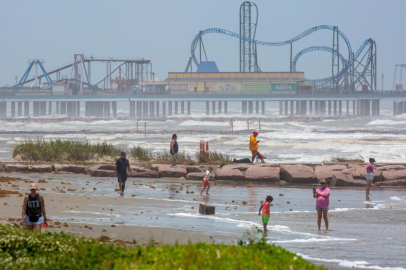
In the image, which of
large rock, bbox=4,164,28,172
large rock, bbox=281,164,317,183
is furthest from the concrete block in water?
large rock, bbox=4,164,28,172

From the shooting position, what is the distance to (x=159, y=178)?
20875 millimetres

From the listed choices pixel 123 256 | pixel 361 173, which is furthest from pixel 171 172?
pixel 123 256

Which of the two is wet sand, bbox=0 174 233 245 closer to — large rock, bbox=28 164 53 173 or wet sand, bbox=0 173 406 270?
wet sand, bbox=0 173 406 270

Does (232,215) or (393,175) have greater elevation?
(393,175)

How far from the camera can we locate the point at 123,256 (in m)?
6.16

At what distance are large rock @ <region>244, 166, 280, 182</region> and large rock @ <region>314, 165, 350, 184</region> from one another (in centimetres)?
110

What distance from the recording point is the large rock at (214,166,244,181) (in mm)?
20248

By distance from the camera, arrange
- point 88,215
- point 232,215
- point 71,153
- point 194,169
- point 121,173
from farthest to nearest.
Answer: point 71,153 < point 194,169 < point 121,173 < point 232,215 < point 88,215

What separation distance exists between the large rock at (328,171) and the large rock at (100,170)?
228 inches

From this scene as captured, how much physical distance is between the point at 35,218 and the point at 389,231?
18.7 ft

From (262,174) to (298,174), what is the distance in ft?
3.21

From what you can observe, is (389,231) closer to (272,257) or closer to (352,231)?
(352,231)

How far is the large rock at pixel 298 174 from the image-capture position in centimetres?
2005

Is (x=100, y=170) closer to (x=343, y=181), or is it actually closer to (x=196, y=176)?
(x=196, y=176)
